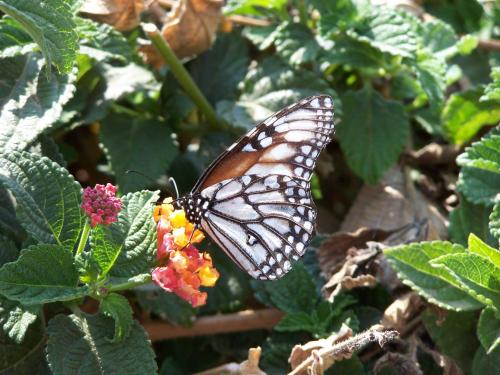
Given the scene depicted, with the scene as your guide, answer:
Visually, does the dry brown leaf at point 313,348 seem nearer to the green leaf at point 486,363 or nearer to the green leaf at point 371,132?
the green leaf at point 486,363

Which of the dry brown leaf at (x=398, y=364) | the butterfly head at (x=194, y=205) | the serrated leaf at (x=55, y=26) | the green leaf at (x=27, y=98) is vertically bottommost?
the dry brown leaf at (x=398, y=364)

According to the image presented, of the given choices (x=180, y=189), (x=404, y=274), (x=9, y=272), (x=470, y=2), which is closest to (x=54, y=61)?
(x=9, y=272)

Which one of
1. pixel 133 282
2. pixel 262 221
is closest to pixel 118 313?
pixel 133 282

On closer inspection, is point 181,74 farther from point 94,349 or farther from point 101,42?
point 94,349

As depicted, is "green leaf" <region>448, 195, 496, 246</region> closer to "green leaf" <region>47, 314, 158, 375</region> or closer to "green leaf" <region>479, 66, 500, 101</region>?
"green leaf" <region>479, 66, 500, 101</region>

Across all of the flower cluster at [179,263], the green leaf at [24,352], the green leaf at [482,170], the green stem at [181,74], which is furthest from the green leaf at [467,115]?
the green leaf at [24,352]

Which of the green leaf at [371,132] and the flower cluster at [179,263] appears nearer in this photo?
the flower cluster at [179,263]

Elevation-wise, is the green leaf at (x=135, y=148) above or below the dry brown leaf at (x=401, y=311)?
above
